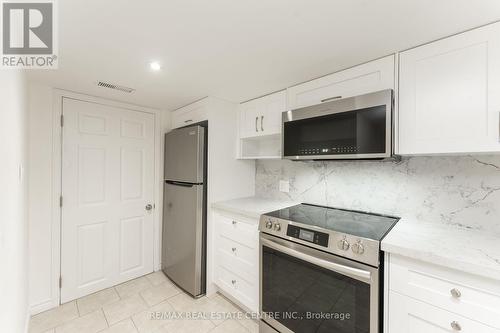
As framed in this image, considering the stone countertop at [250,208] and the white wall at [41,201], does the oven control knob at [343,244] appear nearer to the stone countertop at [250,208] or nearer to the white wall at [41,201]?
the stone countertop at [250,208]

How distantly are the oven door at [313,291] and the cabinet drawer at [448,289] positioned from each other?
12cm

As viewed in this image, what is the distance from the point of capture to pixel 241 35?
121 centimetres

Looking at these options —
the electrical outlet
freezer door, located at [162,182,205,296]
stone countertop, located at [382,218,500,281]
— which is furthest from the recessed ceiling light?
stone countertop, located at [382,218,500,281]

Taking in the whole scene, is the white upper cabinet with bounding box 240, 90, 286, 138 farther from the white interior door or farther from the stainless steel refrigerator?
the white interior door

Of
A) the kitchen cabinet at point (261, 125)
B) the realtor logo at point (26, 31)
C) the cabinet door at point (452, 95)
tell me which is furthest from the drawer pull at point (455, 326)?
the realtor logo at point (26, 31)

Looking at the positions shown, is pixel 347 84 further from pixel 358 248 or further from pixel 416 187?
pixel 358 248

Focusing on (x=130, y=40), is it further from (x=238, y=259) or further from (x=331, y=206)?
(x=331, y=206)

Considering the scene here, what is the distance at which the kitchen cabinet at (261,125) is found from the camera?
207 cm

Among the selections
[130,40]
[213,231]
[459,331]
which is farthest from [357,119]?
[213,231]

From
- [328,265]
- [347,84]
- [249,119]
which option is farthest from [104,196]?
[347,84]

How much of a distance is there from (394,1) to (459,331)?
149 centimetres

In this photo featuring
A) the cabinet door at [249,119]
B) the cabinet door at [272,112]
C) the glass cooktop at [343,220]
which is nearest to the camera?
the glass cooktop at [343,220]

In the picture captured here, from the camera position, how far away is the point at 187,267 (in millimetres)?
2260

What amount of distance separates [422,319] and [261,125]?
5.87ft
